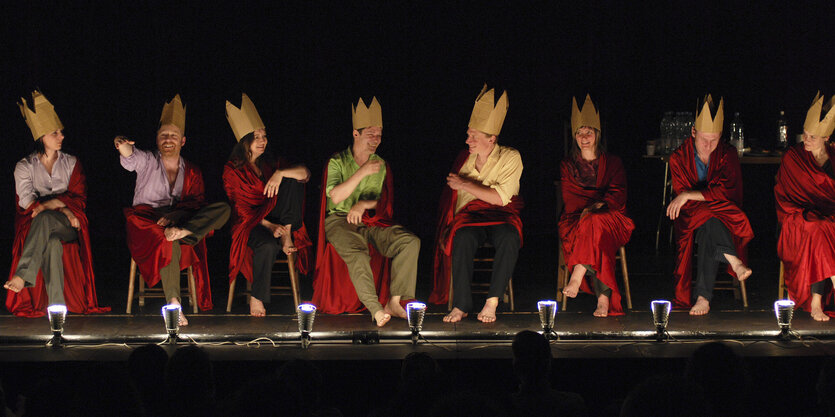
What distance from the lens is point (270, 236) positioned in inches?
196

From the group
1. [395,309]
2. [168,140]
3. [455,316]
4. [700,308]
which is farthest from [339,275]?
[700,308]

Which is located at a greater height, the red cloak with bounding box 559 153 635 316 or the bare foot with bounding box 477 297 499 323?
the red cloak with bounding box 559 153 635 316

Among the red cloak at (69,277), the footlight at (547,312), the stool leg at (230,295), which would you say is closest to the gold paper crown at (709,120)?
the footlight at (547,312)

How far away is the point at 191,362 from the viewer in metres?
2.63

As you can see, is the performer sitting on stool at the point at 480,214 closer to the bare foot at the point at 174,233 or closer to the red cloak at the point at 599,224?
Answer: the red cloak at the point at 599,224

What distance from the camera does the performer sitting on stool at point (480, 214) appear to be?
189 inches

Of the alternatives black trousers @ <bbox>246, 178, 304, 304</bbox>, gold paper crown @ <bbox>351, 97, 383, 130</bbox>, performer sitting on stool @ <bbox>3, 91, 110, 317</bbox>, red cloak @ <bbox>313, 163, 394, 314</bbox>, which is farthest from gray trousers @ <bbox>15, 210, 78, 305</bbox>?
gold paper crown @ <bbox>351, 97, 383, 130</bbox>

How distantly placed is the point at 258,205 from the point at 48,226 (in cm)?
106

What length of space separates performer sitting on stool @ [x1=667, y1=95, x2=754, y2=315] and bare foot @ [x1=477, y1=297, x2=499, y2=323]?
1.01 meters

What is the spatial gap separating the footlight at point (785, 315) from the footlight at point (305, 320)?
6.91 feet

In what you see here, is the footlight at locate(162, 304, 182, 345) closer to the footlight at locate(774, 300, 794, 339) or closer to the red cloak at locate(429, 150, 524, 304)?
the red cloak at locate(429, 150, 524, 304)

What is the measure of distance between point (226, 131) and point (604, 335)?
345cm

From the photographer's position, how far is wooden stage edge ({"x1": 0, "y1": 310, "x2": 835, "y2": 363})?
417 centimetres

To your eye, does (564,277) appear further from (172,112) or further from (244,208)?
(172,112)
